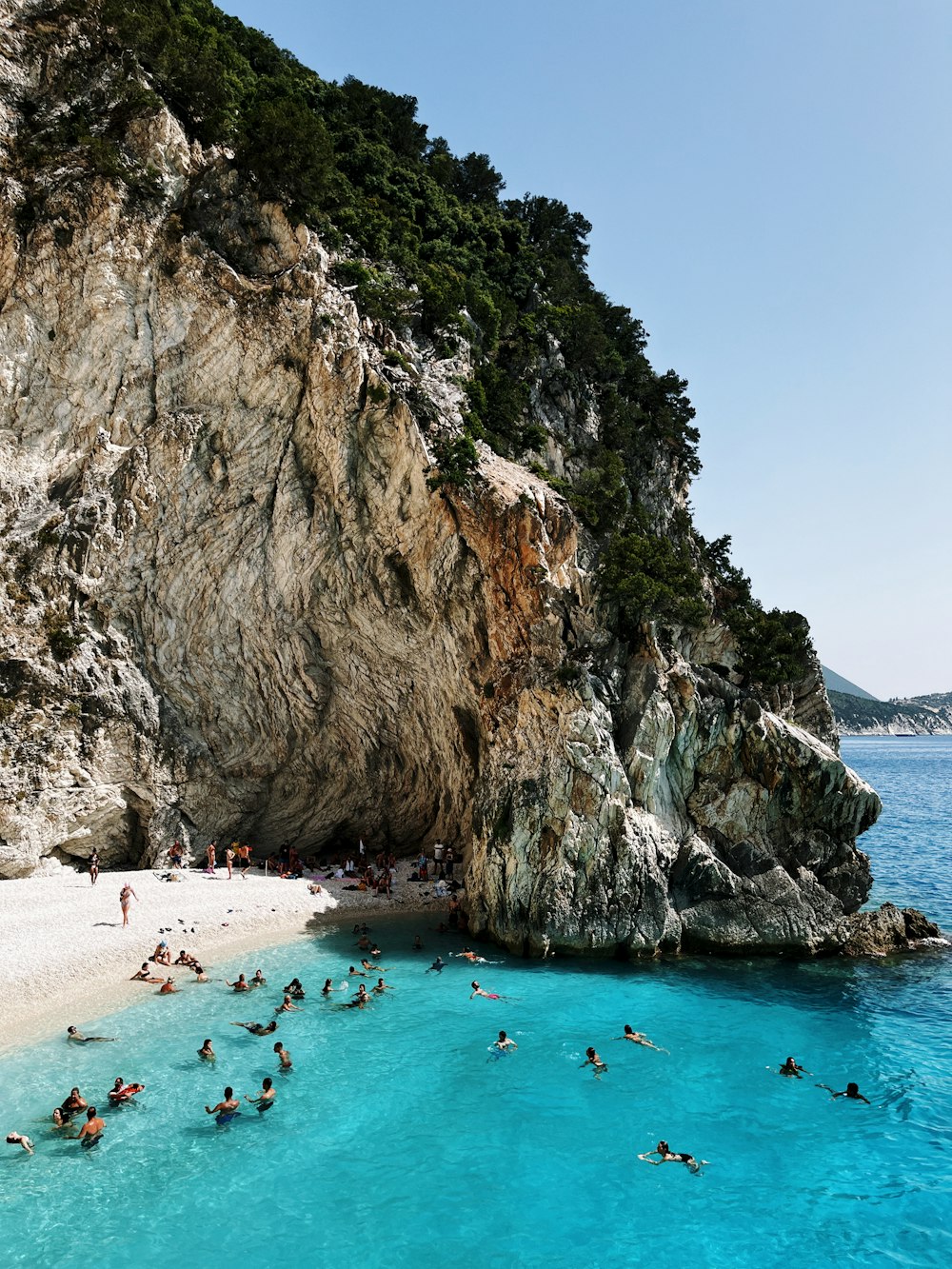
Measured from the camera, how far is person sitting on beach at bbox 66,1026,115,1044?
17.9 meters

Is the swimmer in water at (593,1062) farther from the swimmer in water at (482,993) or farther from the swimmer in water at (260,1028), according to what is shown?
the swimmer in water at (260,1028)

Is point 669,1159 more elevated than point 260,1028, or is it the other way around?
point 260,1028

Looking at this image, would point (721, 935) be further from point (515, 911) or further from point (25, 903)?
point (25, 903)

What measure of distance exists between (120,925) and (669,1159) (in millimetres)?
17360

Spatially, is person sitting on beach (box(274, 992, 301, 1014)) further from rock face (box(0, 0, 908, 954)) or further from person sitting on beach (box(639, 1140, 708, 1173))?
person sitting on beach (box(639, 1140, 708, 1173))

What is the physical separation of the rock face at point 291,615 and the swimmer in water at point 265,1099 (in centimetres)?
1054

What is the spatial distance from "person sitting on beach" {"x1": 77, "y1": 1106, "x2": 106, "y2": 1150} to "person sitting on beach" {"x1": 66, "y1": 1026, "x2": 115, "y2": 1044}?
12.2ft

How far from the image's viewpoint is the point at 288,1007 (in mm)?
20141

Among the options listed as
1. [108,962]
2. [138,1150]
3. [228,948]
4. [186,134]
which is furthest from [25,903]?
[186,134]

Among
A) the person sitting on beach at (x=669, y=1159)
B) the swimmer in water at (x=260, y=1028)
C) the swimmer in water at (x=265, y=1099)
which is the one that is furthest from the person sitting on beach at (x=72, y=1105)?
the person sitting on beach at (x=669, y=1159)

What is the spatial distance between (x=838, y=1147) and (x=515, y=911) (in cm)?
1171

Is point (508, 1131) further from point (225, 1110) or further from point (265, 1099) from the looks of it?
point (225, 1110)

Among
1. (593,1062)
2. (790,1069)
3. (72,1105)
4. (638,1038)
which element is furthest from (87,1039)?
(790,1069)

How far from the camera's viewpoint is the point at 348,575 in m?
30.2
